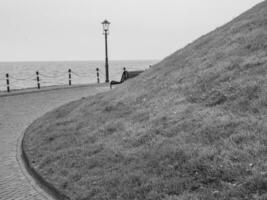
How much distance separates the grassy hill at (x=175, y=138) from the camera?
15.9 feet

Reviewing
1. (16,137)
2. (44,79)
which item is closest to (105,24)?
(16,137)

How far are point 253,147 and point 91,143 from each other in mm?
3659

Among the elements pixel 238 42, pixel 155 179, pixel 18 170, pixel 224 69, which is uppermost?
pixel 238 42

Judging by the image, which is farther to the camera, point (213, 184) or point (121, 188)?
point (121, 188)

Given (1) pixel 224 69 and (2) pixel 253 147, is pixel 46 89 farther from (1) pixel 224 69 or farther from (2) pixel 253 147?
(2) pixel 253 147

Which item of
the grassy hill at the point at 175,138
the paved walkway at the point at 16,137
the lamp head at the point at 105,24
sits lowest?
the paved walkway at the point at 16,137

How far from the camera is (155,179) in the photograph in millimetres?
5176

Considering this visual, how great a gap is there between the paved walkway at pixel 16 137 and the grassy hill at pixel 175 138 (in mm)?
332

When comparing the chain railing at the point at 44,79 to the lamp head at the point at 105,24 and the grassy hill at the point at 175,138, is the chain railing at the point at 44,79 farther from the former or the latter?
the grassy hill at the point at 175,138

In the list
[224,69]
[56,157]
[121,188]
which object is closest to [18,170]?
[56,157]

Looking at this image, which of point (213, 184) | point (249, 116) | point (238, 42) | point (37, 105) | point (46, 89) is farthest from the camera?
point (46, 89)

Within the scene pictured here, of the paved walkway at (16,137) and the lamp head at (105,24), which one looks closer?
the paved walkway at (16,137)

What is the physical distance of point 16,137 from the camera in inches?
428

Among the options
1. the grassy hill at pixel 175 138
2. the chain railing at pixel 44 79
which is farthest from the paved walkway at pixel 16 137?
the chain railing at pixel 44 79
